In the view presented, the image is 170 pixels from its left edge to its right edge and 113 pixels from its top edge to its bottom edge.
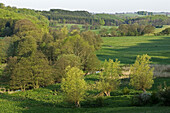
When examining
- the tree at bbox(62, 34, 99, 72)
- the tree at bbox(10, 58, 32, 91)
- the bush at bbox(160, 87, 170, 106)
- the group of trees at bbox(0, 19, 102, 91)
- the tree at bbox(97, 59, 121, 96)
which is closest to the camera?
the bush at bbox(160, 87, 170, 106)

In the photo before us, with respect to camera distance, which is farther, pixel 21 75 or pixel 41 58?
pixel 41 58

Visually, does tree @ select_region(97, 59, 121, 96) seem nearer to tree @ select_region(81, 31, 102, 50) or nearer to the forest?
the forest

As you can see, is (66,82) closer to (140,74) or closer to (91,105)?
(91,105)

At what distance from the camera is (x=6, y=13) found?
178 metres

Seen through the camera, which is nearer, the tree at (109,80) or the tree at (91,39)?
the tree at (109,80)

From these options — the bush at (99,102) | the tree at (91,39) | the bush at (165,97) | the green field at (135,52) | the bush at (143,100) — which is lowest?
the bush at (99,102)

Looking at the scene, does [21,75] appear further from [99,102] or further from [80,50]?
[80,50]

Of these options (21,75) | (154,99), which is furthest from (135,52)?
(154,99)

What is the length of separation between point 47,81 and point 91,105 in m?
25.3

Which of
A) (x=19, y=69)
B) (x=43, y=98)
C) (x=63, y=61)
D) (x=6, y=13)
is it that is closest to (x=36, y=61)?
(x=19, y=69)

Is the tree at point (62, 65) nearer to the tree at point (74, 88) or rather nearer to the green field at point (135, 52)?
the tree at point (74, 88)

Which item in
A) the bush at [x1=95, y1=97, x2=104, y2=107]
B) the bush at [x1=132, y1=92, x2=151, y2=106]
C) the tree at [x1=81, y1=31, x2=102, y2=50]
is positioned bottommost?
the bush at [x1=95, y1=97, x2=104, y2=107]

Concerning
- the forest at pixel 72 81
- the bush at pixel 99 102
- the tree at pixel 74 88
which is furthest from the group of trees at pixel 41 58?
the bush at pixel 99 102

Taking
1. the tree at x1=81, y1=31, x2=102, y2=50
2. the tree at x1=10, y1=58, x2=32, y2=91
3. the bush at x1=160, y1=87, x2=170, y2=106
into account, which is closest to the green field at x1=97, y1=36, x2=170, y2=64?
the tree at x1=81, y1=31, x2=102, y2=50
